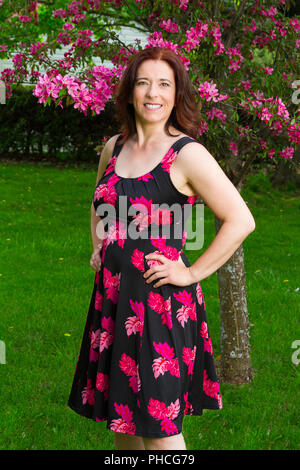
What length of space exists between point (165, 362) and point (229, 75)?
7.85 ft

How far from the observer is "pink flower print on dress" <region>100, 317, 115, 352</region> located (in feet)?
8.70

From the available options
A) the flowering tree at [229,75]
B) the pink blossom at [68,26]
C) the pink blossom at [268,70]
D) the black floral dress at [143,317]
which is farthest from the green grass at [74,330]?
the pink blossom at [68,26]

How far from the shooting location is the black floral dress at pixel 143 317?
2.50 metres

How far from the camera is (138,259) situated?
2.56 m

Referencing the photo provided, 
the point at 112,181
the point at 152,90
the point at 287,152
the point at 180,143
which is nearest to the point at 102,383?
the point at 112,181

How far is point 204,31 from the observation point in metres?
3.53

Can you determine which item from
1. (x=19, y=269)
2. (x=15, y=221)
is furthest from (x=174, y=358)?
(x=15, y=221)

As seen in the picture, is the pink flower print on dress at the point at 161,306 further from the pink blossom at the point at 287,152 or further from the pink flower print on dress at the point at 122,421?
the pink blossom at the point at 287,152

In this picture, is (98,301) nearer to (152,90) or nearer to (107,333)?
(107,333)

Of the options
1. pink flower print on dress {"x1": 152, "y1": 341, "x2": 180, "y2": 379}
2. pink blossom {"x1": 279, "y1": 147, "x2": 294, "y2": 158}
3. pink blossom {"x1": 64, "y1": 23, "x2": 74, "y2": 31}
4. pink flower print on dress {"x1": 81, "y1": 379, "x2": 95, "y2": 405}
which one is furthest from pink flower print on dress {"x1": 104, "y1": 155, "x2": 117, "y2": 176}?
pink blossom {"x1": 64, "y1": 23, "x2": 74, "y2": 31}

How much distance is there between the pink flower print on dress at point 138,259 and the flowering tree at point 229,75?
1083 millimetres

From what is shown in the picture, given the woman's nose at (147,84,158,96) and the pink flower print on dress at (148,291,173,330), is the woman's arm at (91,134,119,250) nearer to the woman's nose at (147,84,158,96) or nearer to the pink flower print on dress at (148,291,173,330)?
the woman's nose at (147,84,158,96)

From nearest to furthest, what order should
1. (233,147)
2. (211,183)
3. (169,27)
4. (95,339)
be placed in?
(211,183) → (95,339) → (169,27) → (233,147)
